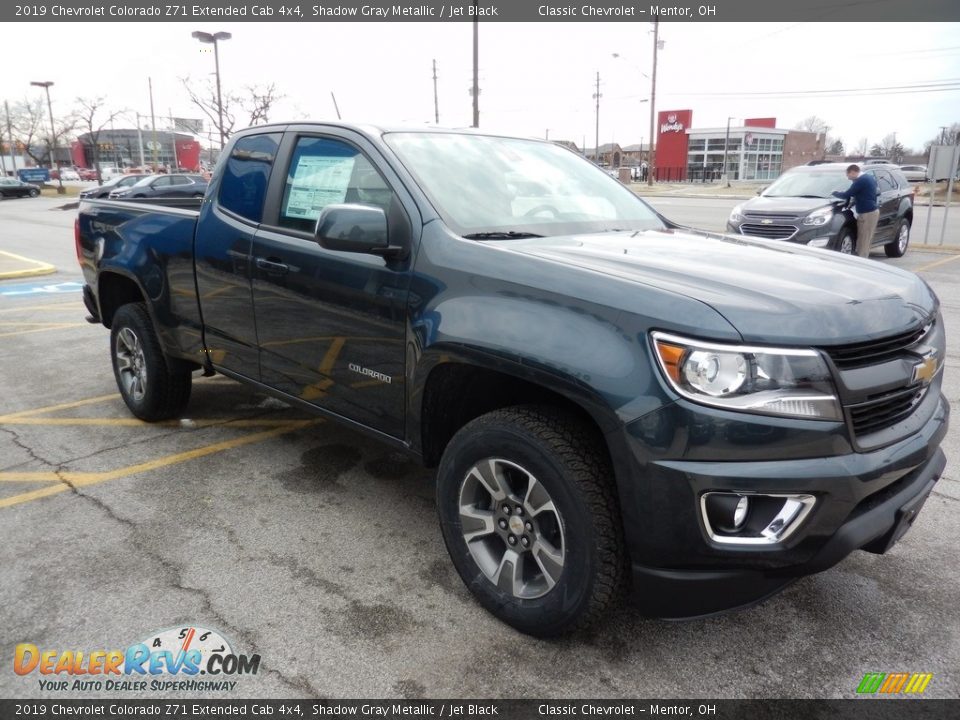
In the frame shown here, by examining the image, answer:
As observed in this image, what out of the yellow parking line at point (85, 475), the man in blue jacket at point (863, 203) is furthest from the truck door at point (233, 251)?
the man in blue jacket at point (863, 203)

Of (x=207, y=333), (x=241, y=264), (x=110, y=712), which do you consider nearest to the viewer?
(x=110, y=712)

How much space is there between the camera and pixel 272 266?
3.57 meters

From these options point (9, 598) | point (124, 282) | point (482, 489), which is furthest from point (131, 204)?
point (482, 489)

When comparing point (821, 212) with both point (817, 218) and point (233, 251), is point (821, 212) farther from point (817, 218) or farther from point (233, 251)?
point (233, 251)

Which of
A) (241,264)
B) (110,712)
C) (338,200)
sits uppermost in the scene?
(338,200)

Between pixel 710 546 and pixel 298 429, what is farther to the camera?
pixel 298 429

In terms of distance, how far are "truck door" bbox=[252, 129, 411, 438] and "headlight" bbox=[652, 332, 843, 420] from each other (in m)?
1.22

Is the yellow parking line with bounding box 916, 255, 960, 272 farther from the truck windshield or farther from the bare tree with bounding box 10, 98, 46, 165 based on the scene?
the bare tree with bounding box 10, 98, 46, 165

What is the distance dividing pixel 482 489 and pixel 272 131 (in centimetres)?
232

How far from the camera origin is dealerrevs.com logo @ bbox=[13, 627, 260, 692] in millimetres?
2467

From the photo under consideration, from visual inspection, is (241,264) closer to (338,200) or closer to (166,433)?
(338,200)

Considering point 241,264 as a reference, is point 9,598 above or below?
below

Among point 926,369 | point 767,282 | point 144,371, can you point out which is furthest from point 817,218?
point 144,371

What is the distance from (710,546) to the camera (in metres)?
2.16
